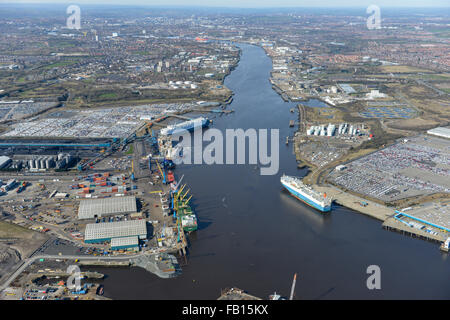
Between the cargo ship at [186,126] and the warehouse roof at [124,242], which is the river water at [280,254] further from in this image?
the cargo ship at [186,126]

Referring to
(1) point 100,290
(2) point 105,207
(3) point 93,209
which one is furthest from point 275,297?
(3) point 93,209

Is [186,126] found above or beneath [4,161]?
above

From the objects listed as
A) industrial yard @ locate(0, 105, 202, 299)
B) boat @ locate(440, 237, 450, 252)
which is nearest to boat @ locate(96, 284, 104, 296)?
industrial yard @ locate(0, 105, 202, 299)

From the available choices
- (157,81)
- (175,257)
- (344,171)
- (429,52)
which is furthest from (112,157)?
(429,52)

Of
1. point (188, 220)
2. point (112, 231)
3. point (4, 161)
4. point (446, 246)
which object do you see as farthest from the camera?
point (4, 161)

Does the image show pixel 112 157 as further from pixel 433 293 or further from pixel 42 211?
pixel 433 293

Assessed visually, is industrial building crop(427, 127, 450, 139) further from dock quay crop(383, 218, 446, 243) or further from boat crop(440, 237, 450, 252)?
boat crop(440, 237, 450, 252)

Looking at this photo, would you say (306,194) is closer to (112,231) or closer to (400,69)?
(112,231)
